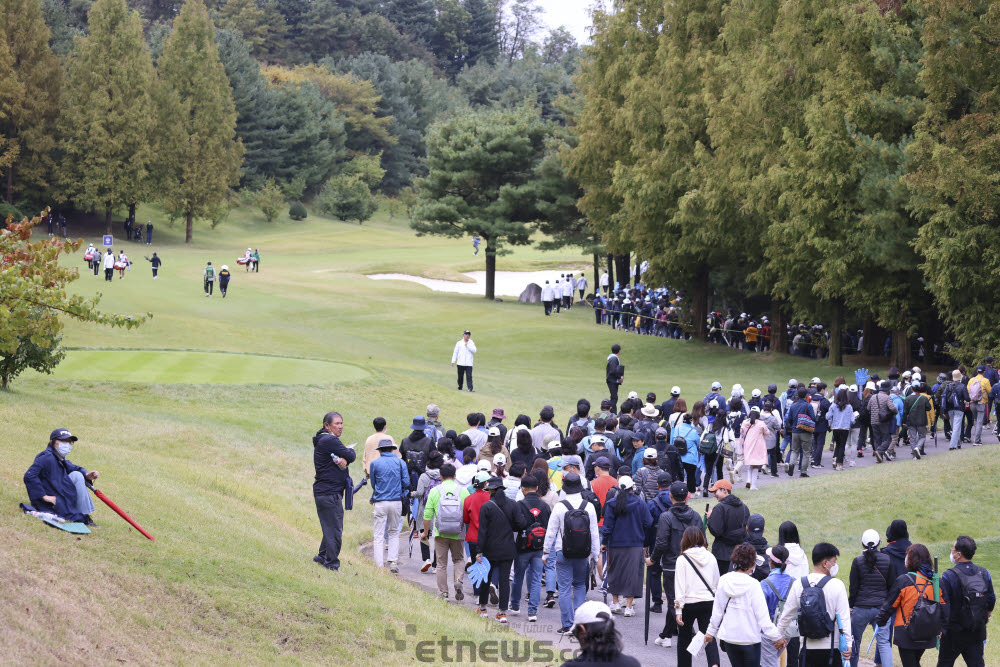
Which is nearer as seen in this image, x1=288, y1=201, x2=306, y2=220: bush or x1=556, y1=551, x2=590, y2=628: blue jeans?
x1=556, y1=551, x2=590, y2=628: blue jeans

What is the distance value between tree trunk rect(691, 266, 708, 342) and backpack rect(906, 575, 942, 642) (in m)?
34.4

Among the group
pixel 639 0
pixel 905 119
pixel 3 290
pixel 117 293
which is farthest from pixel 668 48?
pixel 3 290

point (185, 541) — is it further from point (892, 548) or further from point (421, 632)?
point (892, 548)

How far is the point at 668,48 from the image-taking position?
4159cm

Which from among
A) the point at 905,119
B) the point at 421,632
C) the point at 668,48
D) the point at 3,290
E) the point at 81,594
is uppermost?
the point at 668,48

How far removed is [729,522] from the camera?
37.3 feet

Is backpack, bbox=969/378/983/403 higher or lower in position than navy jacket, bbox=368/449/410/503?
higher

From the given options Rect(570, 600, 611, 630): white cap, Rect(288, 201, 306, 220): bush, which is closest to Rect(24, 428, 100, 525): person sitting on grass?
Rect(570, 600, 611, 630): white cap

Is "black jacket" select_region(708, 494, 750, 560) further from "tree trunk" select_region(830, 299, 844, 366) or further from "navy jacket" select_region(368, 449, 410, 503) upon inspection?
"tree trunk" select_region(830, 299, 844, 366)

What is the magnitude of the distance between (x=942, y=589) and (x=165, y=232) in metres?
76.2

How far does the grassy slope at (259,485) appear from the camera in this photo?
31.2 feet

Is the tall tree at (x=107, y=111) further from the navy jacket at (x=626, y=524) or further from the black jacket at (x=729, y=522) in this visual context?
the black jacket at (x=729, y=522)

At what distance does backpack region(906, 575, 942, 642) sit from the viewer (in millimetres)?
9906

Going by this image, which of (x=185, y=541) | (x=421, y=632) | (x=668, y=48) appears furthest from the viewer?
(x=668, y=48)
